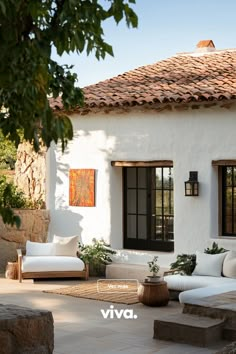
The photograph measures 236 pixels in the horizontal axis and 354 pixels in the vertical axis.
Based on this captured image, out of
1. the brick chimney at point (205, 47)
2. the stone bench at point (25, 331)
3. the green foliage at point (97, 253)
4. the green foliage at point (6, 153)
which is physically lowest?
the stone bench at point (25, 331)

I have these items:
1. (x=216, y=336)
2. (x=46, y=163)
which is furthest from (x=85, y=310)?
(x=46, y=163)

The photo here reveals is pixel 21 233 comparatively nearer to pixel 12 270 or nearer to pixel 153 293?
pixel 12 270

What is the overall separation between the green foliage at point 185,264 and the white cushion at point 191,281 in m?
0.42

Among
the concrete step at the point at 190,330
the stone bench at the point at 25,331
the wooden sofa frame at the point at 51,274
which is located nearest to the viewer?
the stone bench at the point at 25,331

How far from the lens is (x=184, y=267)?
11812mm

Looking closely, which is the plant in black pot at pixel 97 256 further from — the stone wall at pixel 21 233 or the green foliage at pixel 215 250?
the green foliage at pixel 215 250

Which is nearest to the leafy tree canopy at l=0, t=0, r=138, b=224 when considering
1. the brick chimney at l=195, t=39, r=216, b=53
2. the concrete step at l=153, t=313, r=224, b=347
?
the concrete step at l=153, t=313, r=224, b=347

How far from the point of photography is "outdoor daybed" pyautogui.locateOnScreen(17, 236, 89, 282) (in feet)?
43.4

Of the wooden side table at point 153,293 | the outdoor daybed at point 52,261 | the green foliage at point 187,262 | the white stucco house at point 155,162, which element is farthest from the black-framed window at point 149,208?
the wooden side table at point 153,293

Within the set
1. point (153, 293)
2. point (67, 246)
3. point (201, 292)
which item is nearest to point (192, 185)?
point (67, 246)

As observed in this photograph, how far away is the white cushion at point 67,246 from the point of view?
1374cm

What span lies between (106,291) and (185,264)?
140 cm

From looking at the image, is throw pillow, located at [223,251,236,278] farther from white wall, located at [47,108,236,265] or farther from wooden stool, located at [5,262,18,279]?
wooden stool, located at [5,262,18,279]

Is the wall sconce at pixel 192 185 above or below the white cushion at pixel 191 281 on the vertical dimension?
above
